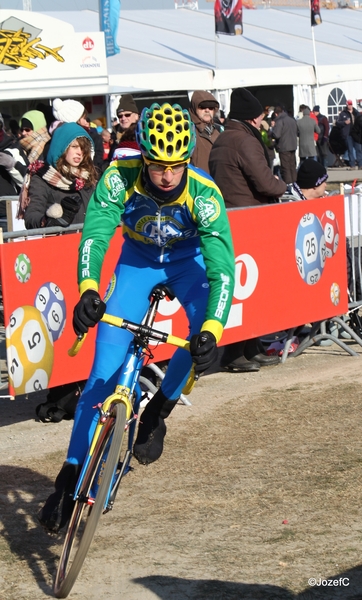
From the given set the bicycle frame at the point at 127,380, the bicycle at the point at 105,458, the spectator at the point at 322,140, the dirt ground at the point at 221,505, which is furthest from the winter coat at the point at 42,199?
the spectator at the point at 322,140

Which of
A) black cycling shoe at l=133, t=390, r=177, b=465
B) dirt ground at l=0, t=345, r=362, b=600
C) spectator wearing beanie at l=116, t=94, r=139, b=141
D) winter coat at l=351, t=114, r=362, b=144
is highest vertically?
winter coat at l=351, t=114, r=362, b=144

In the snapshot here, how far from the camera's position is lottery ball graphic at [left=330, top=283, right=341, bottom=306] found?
30.6 ft

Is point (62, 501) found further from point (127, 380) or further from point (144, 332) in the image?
point (144, 332)

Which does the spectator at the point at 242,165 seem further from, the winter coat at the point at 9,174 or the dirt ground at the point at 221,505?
the winter coat at the point at 9,174

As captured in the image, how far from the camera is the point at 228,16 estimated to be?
3562 cm

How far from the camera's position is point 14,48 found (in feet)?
69.3

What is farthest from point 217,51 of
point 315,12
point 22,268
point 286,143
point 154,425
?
point 154,425

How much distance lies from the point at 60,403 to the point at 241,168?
2.64m

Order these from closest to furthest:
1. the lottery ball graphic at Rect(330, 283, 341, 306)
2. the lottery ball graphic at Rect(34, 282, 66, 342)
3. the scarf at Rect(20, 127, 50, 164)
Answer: the lottery ball graphic at Rect(34, 282, 66, 342)
the lottery ball graphic at Rect(330, 283, 341, 306)
the scarf at Rect(20, 127, 50, 164)

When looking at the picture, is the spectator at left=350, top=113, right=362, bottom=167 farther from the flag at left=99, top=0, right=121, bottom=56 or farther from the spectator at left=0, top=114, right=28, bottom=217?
the spectator at left=0, top=114, right=28, bottom=217

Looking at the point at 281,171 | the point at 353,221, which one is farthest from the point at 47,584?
the point at 281,171

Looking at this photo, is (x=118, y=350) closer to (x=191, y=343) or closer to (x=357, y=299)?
(x=191, y=343)

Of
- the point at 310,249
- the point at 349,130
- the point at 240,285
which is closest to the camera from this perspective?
the point at 240,285

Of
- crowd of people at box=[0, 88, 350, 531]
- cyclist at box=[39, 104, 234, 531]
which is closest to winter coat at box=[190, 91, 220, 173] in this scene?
crowd of people at box=[0, 88, 350, 531]
